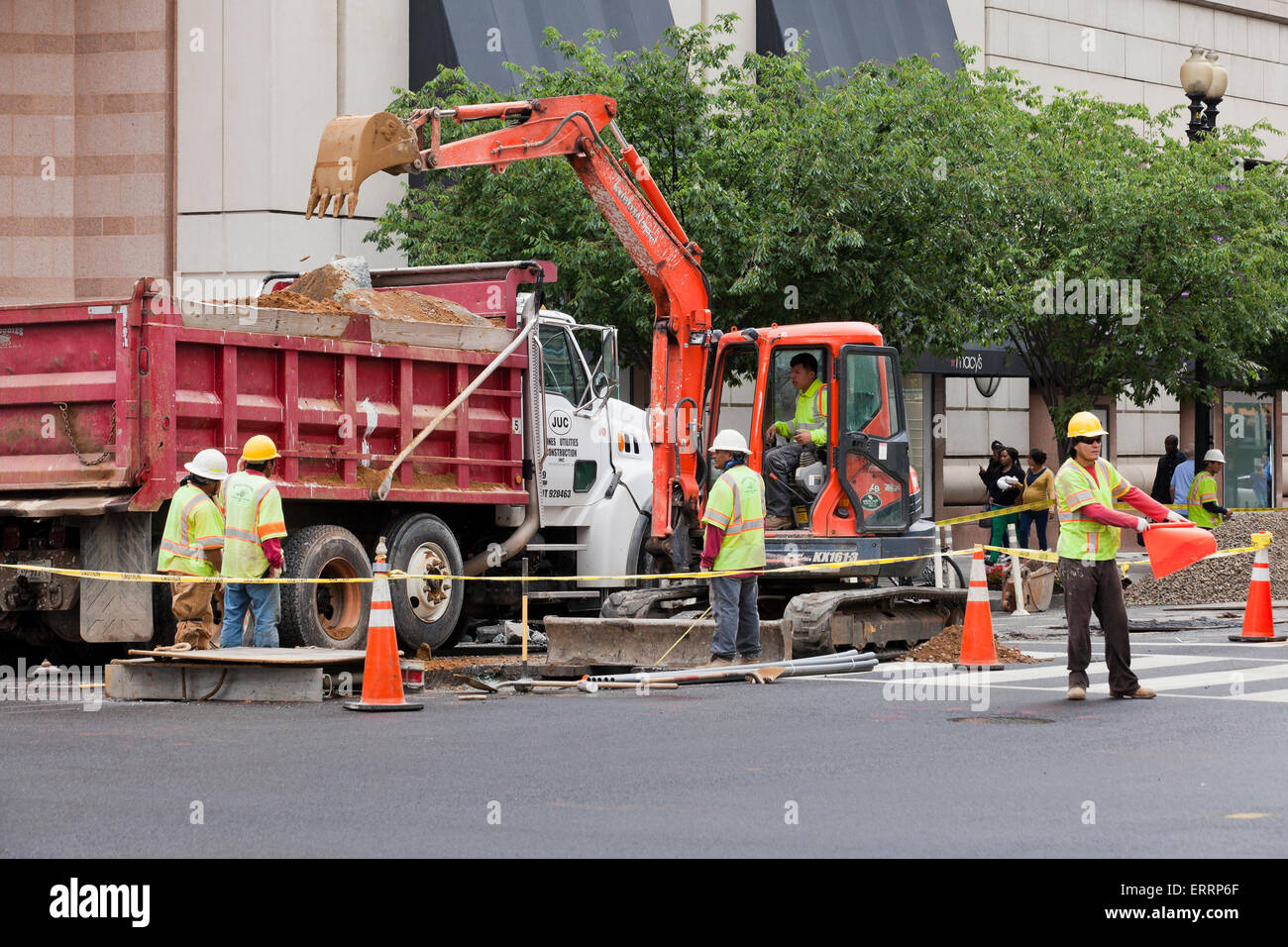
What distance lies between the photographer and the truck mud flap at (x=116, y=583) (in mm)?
13336

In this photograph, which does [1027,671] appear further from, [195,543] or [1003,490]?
[1003,490]

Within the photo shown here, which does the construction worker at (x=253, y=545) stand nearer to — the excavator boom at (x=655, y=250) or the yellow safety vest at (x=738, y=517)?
the yellow safety vest at (x=738, y=517)

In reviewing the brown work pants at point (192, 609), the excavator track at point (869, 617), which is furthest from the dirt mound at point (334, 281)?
the excavator track at point (869, 617)

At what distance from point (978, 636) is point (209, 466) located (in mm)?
5743

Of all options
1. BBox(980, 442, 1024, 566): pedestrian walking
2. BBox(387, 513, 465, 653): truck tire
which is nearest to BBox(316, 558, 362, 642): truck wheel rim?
BBox(387, 513, 465, 653): truck tire

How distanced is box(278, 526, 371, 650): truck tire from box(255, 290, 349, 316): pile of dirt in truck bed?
1742mm

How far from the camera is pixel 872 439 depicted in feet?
51.0

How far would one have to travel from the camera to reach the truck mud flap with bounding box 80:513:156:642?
43.8 feet

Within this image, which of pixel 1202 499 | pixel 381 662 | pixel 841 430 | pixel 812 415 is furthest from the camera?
pixel 1202 499

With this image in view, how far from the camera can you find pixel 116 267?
25312 mm

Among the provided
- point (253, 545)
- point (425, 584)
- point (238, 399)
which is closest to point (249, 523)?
point (253, 545)

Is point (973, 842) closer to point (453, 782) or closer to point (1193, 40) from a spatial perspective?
point (453, 782)

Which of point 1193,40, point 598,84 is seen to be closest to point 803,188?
point 598,84

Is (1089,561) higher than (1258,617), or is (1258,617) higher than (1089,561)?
(1089,561)
